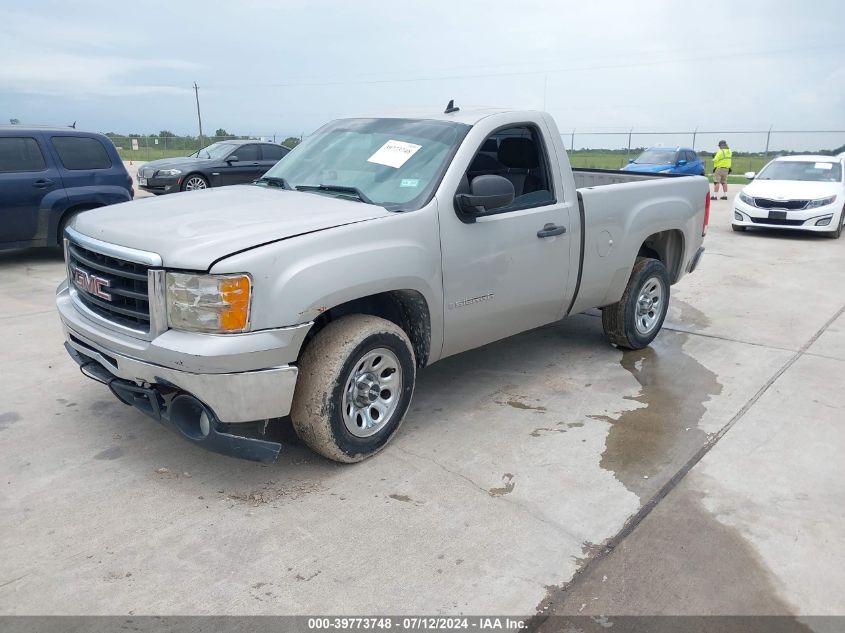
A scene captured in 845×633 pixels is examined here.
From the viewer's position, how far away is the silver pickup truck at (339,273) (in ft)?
11.0

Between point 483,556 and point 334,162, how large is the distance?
8.96 feet

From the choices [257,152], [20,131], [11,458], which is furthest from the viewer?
[257,152]

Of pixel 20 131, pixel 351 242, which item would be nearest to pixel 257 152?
pixel 20 131

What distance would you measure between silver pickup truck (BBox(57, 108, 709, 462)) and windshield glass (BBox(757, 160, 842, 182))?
31.3 feet

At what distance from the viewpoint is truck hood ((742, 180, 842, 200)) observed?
1232cm

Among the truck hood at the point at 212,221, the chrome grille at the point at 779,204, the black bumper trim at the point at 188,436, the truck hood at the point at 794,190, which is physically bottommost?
the black bumper trim at the point at 188,436

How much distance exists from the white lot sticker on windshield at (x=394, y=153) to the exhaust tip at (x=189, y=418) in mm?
1878

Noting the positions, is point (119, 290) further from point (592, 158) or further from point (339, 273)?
point (592, 158)

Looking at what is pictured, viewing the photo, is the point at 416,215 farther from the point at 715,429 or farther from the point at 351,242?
the point at 715,429

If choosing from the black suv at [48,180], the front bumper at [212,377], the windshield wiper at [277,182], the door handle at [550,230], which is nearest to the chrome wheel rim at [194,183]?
the black suv at [48,180]

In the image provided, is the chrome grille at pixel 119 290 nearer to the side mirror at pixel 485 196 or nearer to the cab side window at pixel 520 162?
the side mirror at pixel 485 196

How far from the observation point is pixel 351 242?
3652 mm

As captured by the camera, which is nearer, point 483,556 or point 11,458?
point 483,556

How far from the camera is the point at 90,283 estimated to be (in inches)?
153
